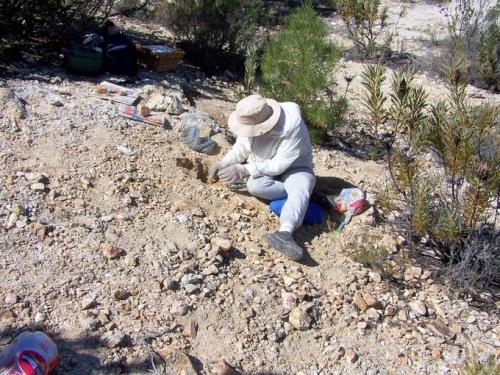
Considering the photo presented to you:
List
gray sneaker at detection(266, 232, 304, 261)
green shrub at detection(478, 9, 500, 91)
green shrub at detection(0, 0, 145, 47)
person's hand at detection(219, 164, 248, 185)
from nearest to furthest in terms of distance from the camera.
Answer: gray sneaker at detection(266, 232, 304, 261)
person's hand at detection(219, 164, 248, 185)
green shrub at detection(0, 0, 145, 47)
green shrub at detection(478, 9, 500, 91)

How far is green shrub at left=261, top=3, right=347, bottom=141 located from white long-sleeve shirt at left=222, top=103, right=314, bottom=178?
116 centimetres

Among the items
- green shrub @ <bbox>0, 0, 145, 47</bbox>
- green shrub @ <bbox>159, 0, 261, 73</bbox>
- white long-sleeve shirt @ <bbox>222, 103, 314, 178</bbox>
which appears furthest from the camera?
green shrub @ <bbox>159, 0, 261, 73</bbox>

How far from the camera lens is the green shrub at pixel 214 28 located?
7031 mm

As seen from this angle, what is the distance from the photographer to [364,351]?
3.48 metres

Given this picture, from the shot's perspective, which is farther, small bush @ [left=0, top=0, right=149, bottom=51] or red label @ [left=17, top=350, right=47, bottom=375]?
small bush @ [left=0, top=0, right=149, bottom=51]

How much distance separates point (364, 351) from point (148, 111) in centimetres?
271

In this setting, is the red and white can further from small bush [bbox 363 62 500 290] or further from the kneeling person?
small bush [bbox 363 62 500 290]

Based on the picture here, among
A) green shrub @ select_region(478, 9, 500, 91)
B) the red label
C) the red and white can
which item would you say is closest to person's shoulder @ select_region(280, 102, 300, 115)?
the red and white can

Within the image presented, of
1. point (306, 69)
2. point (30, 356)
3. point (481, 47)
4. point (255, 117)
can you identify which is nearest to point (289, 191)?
point (255, 117)

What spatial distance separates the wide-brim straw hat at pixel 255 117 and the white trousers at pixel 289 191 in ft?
1.24

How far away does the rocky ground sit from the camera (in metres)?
3.23

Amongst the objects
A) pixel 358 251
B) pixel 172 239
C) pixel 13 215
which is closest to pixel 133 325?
pixel 172 239

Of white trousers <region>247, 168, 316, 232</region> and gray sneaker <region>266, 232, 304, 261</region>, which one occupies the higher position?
white trousers <region>247, 168, 316, 232</region>

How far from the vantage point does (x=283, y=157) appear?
436cm
